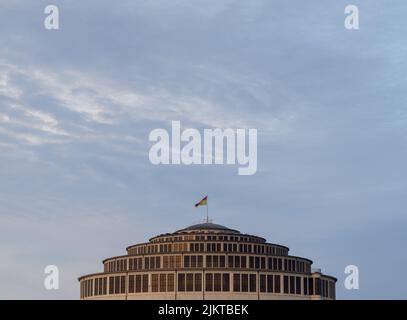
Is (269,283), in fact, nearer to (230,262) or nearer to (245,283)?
(245,283)

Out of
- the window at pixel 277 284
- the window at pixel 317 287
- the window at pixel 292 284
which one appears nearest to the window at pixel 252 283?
the window at pixel 277 284

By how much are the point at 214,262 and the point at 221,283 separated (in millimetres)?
8197

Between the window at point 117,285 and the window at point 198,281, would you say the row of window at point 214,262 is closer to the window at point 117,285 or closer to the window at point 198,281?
the window at point 117,285

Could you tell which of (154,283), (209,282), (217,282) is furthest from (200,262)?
(154,283)

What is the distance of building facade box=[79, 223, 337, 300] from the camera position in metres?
126

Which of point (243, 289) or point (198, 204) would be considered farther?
point (198, 204)

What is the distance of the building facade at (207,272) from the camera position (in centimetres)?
12588

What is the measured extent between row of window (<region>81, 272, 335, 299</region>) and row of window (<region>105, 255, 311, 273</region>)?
5.19m

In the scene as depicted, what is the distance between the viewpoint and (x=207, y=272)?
414ft

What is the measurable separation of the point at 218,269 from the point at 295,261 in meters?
20.8

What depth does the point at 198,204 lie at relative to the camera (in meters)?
144
